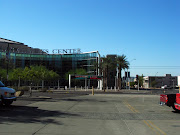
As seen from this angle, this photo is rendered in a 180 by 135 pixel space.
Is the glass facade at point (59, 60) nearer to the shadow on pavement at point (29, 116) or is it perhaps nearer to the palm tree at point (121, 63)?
the palm tree at point (121, 63)

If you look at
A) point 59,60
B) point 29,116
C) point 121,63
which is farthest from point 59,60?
point 29,116

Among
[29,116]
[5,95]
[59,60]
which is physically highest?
[59,60]

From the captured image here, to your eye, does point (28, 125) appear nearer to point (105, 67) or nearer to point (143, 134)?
point (143, 134)

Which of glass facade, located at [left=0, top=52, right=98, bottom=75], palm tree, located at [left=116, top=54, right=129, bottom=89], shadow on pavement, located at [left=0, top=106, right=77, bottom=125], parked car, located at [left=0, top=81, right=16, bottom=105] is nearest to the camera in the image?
shadow on pavement, located at [left=0, top=106, right=77, bottom=125]

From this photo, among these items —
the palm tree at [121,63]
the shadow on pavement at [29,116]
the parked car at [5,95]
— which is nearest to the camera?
the shadow on pavement at [29,116]

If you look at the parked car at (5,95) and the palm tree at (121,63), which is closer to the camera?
the parked car at (5,95)

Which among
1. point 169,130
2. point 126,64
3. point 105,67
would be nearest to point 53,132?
point 169,130

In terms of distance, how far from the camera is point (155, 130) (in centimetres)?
794

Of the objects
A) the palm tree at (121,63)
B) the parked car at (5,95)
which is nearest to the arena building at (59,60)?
the palm tree at (121,63)

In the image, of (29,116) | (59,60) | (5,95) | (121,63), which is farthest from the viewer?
(59,60)

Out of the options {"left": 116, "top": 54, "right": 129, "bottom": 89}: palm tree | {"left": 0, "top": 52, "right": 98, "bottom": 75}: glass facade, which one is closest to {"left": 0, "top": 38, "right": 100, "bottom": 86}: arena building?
{"left": 0, "top": 52, "right": 98, "bottom": 75}: glass facade

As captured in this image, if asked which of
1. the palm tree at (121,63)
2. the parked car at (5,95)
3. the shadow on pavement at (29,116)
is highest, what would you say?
the palm tree at (121,63)

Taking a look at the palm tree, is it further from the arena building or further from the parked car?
the parked car

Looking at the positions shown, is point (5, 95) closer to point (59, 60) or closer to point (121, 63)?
point (121, 63)
